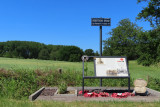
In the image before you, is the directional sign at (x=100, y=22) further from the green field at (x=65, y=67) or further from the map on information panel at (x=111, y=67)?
the green field at (x=65, y=67)

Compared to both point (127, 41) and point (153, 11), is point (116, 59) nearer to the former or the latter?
point (153, 11)

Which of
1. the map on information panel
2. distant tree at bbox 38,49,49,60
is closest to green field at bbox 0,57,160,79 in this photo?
the map on information panel

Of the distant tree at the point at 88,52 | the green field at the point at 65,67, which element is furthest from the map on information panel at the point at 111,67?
the distant tree at the point at 88,52

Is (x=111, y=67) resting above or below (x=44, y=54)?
below

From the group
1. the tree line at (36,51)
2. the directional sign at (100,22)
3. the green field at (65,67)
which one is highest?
the tree line at (36,51)

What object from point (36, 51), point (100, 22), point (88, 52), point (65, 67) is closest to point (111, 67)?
point (100, 22)

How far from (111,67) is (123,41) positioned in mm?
19779

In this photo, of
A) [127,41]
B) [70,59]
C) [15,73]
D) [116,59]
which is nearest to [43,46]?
[70,59]

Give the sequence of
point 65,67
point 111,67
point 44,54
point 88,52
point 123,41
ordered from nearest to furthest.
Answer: point 111,67, point 65,67, point 123,41, point 44,54, point 88,52

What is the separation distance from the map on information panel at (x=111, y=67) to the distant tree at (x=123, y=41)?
1799cm

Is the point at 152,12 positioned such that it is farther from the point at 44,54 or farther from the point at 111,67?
the point at 44,54

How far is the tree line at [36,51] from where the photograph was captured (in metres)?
43.5

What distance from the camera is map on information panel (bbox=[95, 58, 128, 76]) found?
22.8ft

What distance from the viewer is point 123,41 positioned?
25953 mm
